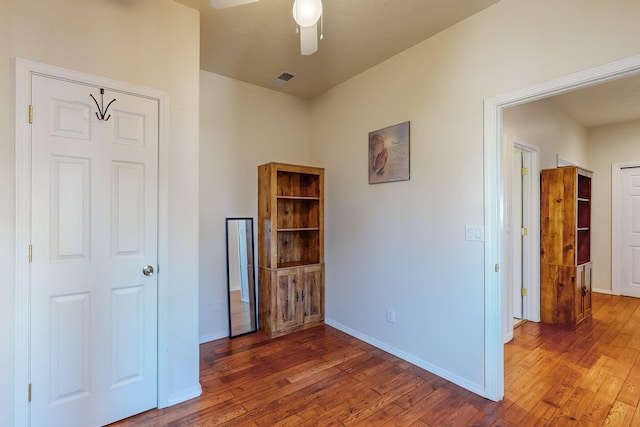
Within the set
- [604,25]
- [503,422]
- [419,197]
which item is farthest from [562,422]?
[604,25]

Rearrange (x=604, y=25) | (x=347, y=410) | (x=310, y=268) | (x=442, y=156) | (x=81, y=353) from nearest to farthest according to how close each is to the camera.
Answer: (x=604, y=25) → (x=81, y=353) → (x=347, y=410) → (x=442, y=156) → (x=310, y=268)

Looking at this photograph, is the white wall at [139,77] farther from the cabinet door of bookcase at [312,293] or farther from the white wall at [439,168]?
the white wall at [439,168]

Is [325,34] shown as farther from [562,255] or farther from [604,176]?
[604,176]

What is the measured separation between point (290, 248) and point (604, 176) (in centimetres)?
544

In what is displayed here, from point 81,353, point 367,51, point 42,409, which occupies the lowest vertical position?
point 42,409

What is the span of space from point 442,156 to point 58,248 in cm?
276

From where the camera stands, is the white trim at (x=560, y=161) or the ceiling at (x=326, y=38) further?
the white trim at (x=560, y=161)

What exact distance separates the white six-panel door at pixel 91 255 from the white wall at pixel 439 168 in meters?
2.01

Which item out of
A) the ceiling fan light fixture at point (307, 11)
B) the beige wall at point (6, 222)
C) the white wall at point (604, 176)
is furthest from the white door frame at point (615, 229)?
the beige wall at point (6, 222)

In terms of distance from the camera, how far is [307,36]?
62.4 inches

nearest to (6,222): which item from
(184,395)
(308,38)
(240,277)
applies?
(184,395)

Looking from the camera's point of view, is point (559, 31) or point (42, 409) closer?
point (42, 409)

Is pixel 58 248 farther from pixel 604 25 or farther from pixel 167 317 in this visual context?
pixel 604 25

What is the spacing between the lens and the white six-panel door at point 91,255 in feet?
5.64
